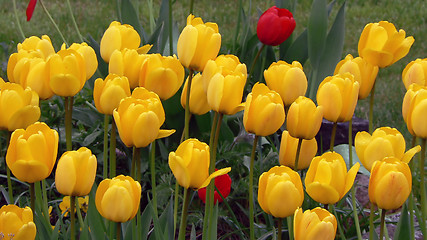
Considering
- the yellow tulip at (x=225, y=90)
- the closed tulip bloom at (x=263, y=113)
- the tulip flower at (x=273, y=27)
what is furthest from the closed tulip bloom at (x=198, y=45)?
the tulip flower at (x=273, y=27)

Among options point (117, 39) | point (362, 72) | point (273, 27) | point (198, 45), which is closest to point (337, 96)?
point (362, 72)

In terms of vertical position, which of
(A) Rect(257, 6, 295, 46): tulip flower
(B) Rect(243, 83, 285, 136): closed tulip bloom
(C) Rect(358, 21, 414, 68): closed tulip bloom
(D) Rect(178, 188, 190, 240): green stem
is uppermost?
(C) Rect(358, 21, 414, 68): closed tulip bloom

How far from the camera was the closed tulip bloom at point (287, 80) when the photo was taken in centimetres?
138

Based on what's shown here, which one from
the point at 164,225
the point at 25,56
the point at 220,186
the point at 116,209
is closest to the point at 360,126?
the point at 220,186

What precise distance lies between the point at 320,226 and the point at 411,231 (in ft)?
1.44

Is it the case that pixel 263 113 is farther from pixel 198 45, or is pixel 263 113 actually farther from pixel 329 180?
pixel 198 45

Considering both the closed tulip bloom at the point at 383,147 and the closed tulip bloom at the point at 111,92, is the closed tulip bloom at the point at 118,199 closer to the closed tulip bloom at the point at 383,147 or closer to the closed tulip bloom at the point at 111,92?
the closed tulip bloom at the point at 111,92

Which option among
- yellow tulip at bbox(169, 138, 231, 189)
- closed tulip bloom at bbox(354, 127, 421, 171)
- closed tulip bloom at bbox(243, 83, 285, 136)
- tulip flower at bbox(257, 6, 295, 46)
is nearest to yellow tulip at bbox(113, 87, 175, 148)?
yellow tulip at bbox(169, 138, 231, 189)

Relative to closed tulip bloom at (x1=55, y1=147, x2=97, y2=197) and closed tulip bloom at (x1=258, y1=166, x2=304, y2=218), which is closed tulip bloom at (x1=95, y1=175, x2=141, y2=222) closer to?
closed tulip bloom at (x1=55, y1=147, x2=97, y2=197)

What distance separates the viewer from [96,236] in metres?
1.34

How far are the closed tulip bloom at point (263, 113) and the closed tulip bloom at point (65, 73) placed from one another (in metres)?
0.36

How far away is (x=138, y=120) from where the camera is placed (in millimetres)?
1146

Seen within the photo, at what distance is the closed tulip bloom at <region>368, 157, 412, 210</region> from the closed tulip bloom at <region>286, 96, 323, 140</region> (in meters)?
0.18

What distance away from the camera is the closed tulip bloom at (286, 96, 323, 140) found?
1.26m
